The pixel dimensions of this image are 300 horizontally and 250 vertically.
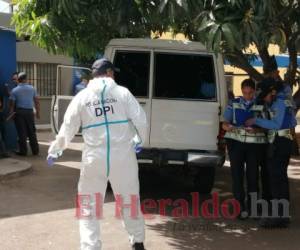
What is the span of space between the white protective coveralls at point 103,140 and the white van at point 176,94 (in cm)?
202

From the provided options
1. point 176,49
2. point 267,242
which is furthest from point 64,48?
point 267,242

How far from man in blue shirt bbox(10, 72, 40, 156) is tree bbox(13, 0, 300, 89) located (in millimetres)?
3913

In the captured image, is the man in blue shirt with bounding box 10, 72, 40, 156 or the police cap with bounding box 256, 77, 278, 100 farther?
the man in blue shirt with bounding box 10, 72, 40, 156

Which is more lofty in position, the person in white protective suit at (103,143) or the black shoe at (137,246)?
the person in white protective suit at (103,143)

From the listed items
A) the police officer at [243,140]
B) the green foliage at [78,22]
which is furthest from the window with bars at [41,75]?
the police officer at [243,140]

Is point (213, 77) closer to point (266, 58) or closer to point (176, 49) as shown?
point (176, 49)

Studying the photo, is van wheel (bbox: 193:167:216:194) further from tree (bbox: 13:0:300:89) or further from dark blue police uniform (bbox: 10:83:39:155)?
dark blue police uniform (bbox: 10:83:39:155)

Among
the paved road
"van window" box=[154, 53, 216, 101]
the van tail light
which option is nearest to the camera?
the paved road

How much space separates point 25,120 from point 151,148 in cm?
523

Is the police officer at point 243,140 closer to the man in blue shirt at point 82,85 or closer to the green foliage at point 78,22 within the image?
the green foliage at point 78,22

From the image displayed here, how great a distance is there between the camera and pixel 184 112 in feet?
22.7

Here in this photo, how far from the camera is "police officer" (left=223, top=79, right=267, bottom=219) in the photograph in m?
6.21

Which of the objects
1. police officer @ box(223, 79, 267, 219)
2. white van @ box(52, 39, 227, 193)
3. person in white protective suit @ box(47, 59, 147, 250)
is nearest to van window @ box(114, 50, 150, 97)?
white van @ box(52, 39, 227, 193)

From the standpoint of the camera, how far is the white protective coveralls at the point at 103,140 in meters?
4.70
